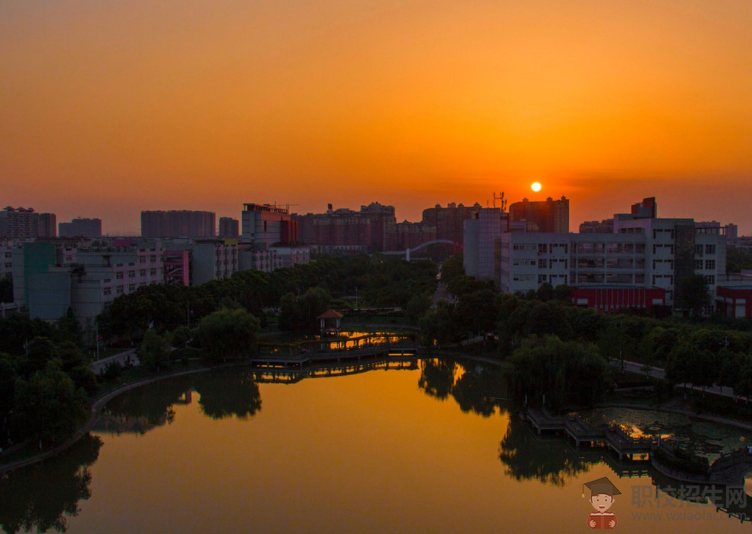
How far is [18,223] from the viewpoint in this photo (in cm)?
4922

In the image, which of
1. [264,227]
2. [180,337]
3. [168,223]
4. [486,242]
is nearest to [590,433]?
[180,337]

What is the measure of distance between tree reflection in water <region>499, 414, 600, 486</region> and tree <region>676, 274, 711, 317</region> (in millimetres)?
10911

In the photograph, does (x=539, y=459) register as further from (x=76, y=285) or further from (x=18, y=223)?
(x=18, y=223)

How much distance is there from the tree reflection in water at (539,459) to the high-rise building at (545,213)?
29.1m

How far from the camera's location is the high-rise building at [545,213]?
38.3 meters

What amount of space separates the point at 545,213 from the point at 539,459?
3167 centimetres

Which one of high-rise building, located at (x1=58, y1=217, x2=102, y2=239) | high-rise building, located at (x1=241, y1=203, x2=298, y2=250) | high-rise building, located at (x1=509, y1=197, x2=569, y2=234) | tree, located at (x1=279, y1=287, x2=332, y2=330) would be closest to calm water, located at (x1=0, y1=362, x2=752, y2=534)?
tree, located at (x1=279, y1=287, x2=332, y2=330)

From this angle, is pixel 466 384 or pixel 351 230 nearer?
pixel 466 384

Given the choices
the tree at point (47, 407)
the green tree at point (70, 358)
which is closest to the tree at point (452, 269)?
the green tree at point (70, 358)

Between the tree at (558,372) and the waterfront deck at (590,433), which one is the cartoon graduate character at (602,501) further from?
the tree at (558,372)

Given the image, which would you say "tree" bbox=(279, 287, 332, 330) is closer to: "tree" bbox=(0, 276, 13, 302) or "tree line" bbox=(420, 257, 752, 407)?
"tree line" bbox=(420, 257, 752, 407)

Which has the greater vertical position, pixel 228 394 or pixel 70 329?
pixel 70 329

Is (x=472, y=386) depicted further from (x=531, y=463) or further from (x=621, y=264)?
(x=621, y=264)

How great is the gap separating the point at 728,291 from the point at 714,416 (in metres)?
9.63
